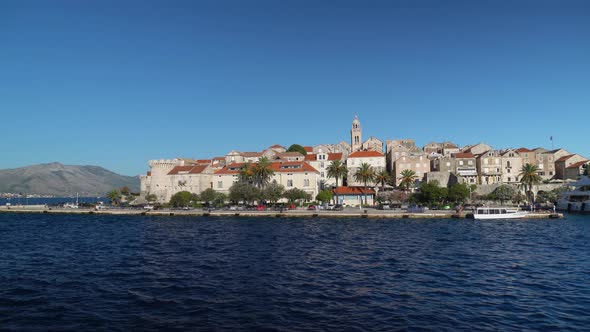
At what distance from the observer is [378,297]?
17516mm

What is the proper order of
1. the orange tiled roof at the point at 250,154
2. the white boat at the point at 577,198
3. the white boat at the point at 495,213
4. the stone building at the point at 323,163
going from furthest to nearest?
the orange tiled roof at the point at 250,154 → the stone building at the point at 323,163 → the white boat at the point at 577,198 → the white boat at the point at 495,213

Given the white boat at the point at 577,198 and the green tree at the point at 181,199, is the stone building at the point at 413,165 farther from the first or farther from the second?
the green tree at the point at 181,199

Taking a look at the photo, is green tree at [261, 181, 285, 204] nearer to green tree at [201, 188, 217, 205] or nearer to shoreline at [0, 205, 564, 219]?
shoreline at [0, 205, 564, 219]

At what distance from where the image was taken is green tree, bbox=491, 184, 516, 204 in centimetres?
7584

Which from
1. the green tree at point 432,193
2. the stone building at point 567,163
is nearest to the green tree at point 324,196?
the green tree at point 432,193

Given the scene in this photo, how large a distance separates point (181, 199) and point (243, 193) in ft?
50.1

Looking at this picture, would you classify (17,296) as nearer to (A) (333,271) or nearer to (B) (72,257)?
(B) (72,257)

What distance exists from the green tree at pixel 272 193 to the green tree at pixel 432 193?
28284 mm

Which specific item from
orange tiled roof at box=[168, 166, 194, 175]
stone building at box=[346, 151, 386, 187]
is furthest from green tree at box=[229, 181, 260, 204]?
stone building at box=[346, 151, 386, 187]

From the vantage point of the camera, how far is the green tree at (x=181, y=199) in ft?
276

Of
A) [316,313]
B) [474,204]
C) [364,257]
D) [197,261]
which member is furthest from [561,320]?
[474,204]

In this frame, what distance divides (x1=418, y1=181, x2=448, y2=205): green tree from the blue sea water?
37.6m

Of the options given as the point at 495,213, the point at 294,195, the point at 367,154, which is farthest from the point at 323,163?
the point at 495,213

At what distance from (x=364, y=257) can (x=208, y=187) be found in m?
69.5
